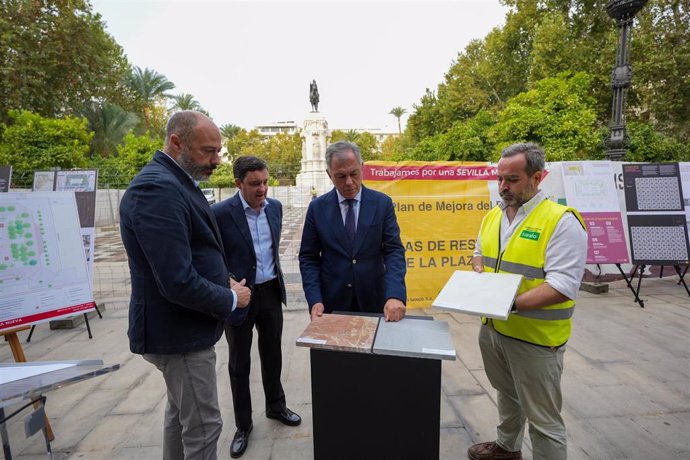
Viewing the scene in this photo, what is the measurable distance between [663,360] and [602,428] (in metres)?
1.59

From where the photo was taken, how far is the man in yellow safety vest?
1.61 m

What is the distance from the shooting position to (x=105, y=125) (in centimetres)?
2439

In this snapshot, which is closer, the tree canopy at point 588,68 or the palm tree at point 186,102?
the tree canopy at point 588,68

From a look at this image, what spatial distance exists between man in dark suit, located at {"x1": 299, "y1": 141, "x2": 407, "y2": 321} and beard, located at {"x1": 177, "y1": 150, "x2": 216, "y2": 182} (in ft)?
2.35

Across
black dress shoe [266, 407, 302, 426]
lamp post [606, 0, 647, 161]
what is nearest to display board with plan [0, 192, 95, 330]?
black dress shoe [266, 407, 302, 426]

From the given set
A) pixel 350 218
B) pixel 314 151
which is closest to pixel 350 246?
pixel 350 218

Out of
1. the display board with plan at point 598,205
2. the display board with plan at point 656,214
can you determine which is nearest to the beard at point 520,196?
the display board with plan at point 598,205

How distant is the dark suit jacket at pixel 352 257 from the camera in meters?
2.16

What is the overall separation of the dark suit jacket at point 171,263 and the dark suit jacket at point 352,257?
68 centimetres

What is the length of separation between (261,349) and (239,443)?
1.96 ft

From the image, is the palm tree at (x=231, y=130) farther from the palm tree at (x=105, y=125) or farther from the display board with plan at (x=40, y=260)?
the display board with plan at (x=40, y=260)

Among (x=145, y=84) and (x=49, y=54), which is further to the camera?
(x=145, y=84)

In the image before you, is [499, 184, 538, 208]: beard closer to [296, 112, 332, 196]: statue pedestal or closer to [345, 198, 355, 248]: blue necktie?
[345, 198, 355, 248]: blue necktie

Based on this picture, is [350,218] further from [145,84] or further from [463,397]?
[145,84]
